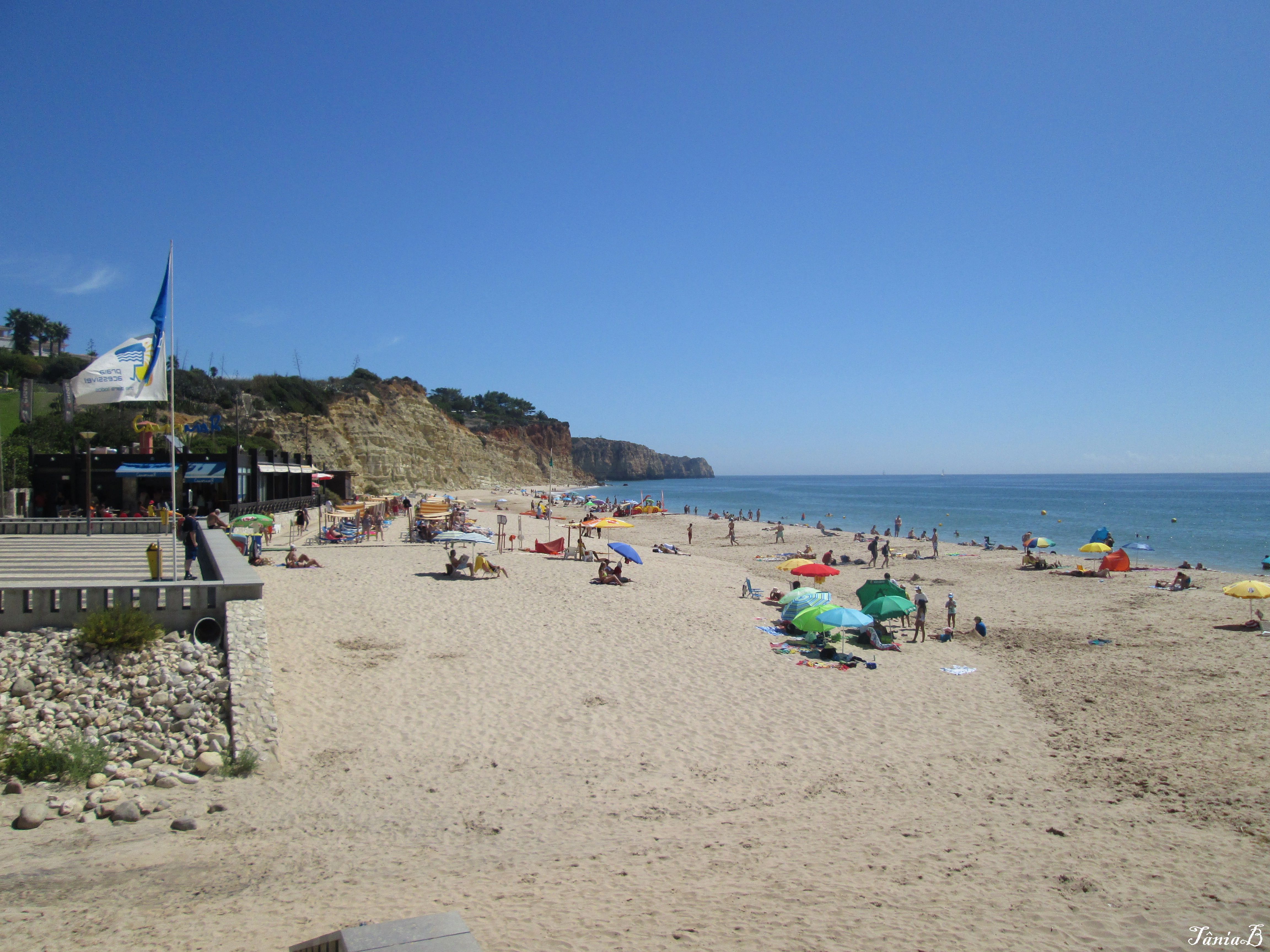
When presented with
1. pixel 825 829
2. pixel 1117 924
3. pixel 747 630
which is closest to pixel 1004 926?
pixel 1117 924

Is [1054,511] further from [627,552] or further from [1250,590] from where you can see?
[627,552]

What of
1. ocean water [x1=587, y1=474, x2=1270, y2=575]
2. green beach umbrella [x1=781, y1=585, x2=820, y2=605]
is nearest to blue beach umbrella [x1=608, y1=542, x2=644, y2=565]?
green beach umbrella [x1=781, y1=585, x2=820, y2=605]

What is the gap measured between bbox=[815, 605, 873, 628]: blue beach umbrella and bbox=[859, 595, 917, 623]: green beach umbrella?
3.76ft

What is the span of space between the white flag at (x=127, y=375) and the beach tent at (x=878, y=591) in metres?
14.0

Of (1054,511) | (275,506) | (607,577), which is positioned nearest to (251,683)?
(607,577)

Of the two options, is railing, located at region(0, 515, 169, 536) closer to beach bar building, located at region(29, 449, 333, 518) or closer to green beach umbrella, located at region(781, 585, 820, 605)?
beach bar building, located at region(29, 449, 333, 518)

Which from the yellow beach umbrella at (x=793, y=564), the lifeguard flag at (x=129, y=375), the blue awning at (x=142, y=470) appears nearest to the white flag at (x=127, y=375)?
the lifeguard flag at (x=129, y=375)

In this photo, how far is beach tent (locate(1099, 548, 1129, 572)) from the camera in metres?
22.7

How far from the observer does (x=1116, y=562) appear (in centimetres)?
2275

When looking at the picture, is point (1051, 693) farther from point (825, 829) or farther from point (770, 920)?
point (770, 920)

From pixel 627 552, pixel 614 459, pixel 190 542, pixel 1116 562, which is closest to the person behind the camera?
pixel 190 542

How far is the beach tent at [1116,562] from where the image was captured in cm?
2273

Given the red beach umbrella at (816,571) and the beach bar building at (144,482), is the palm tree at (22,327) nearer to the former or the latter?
the beach bar building at (144,482)

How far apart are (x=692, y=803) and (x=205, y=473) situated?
2619cm
